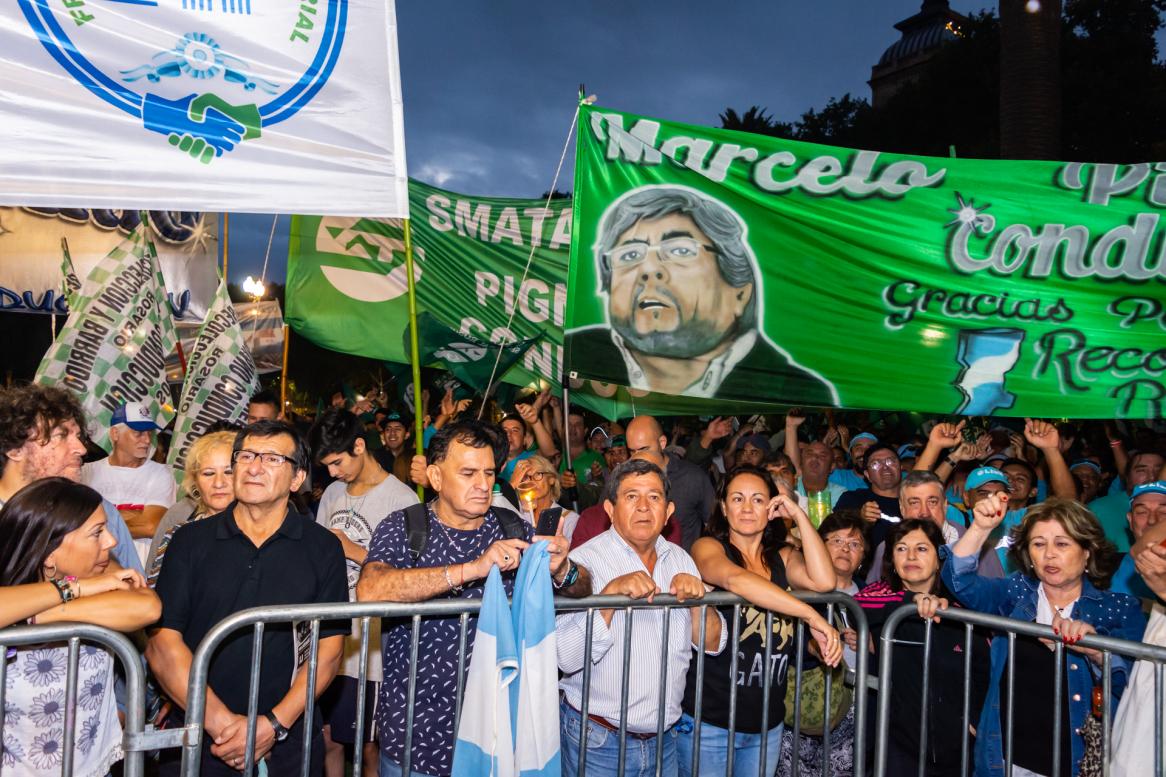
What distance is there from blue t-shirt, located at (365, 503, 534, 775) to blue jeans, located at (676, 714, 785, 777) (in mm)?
1032

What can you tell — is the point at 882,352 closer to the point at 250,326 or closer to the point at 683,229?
the point at 683,229

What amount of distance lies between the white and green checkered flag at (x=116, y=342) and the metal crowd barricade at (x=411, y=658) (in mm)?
3856

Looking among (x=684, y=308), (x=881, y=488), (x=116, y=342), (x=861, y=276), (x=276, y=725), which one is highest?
(x=861, y=276)

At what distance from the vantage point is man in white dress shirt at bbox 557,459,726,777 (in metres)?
3.89

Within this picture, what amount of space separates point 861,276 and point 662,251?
1.31 metres

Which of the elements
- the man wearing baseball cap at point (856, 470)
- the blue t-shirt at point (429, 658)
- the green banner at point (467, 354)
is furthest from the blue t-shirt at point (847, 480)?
the blue t-shirt at point (429, 658)

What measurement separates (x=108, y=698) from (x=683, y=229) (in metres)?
4.19

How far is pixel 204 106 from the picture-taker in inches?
179

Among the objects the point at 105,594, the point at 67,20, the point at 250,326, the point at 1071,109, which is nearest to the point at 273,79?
the point at 67,20

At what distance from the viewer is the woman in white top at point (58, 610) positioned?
314cm

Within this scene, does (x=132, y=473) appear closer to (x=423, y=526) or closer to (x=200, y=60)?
(x=200, y=60)

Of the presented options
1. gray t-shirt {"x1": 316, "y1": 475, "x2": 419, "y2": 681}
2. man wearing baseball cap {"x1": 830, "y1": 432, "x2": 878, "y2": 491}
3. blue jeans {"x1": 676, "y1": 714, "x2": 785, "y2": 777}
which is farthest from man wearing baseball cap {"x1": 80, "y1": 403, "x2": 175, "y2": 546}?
man wearing baseball cap {"x1": 830, "y1": 432, "x2": 878, "y2": 491}

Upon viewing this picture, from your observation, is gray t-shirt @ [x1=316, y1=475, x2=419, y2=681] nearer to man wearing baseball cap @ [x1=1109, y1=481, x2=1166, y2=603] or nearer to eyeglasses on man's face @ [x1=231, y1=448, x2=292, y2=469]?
eyeglasses on man's face @ [x1=231, y1=448, x2=292, y2=469]

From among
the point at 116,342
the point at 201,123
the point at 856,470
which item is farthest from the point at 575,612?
the point at 856,470
